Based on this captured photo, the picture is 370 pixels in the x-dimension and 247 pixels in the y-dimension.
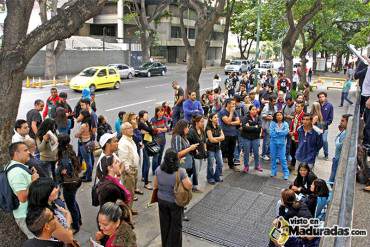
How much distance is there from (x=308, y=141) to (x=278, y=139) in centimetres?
92

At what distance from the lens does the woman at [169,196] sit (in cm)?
477

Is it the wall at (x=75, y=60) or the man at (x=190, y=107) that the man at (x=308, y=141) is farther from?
Answer: the wall at (x=75, y=60)

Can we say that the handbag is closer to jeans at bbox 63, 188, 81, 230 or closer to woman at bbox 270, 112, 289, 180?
jeans at bbox 63, 188, 81, 230

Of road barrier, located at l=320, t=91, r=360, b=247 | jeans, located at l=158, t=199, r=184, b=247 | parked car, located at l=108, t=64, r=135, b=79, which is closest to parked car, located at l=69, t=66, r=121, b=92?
parked car, located at l=108, t=64, r=135, b=79

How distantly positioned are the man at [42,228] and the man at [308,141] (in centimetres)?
544

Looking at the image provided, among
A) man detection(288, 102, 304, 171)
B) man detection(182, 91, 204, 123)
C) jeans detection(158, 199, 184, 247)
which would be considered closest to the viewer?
jeans detection(158, 199, 184, 247)

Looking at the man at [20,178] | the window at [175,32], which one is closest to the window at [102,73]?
the man at [20,178]

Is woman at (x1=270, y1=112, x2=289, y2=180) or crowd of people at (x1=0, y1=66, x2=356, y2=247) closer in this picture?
crowd of people at (x1=0, y1=66, x2=356, y2=247)

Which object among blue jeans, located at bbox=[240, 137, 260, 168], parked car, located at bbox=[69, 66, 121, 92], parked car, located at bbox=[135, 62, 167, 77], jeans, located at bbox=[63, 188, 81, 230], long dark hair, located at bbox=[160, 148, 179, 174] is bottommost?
jeans, located at bbox=[63, 188, 81, 230]

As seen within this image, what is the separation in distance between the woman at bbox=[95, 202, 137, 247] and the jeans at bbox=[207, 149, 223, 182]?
4.36m

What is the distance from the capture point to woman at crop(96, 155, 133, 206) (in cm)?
411

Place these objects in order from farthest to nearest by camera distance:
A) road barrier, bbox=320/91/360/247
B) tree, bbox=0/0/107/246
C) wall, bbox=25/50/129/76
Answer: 1. wall, bbox=25/50/129/76
2. tree, bbox=0/0/107/246
3. road barrier, bbox=320/91/360/247

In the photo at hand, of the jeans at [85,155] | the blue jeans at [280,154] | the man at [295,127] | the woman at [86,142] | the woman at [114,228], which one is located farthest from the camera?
the man at [295,127]

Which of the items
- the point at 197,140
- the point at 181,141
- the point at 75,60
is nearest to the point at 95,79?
the point at 75,60
